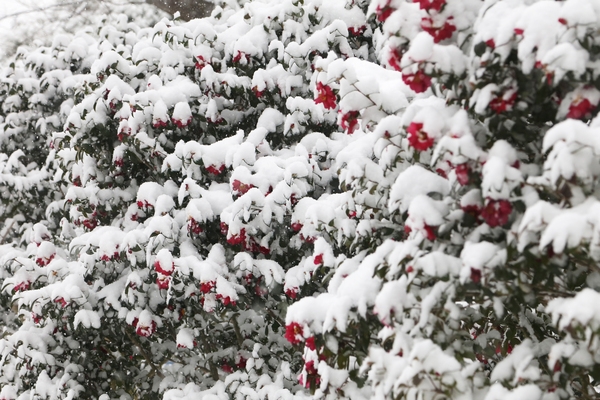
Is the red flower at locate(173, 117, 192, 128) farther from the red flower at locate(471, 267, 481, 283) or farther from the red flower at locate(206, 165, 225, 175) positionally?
the red flower at locate(471, 267, 481, 283)

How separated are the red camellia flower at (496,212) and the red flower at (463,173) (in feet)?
0.34

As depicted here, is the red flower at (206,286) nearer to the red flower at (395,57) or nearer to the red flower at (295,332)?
the red flower at (295,332)

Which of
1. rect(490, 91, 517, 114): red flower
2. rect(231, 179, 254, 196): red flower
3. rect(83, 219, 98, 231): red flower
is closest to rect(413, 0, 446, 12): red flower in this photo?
rect(490, 91, 517, 114): red flower

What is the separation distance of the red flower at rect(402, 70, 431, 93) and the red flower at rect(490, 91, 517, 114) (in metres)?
0.23

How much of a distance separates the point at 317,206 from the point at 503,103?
4.48 ft

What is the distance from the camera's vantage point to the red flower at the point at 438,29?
1.85 meters

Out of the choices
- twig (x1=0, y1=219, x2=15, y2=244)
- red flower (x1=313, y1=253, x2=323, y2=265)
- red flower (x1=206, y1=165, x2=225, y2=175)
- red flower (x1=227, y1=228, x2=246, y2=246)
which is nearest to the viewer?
red flower (x1=313, y1=253, x2=323, y2=265)

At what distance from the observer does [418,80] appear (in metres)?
1.88

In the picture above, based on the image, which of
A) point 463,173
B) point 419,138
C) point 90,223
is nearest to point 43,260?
point 90,223

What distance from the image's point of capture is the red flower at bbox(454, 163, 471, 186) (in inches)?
69.8

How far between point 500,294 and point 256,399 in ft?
7.16

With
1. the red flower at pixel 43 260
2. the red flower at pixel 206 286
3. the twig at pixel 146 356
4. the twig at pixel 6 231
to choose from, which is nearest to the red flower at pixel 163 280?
the red flower at pixel 206 286

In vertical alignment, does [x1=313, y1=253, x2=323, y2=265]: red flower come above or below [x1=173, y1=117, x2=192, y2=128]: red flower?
below

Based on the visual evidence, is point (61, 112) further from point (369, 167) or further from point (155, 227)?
point (369, 167)
